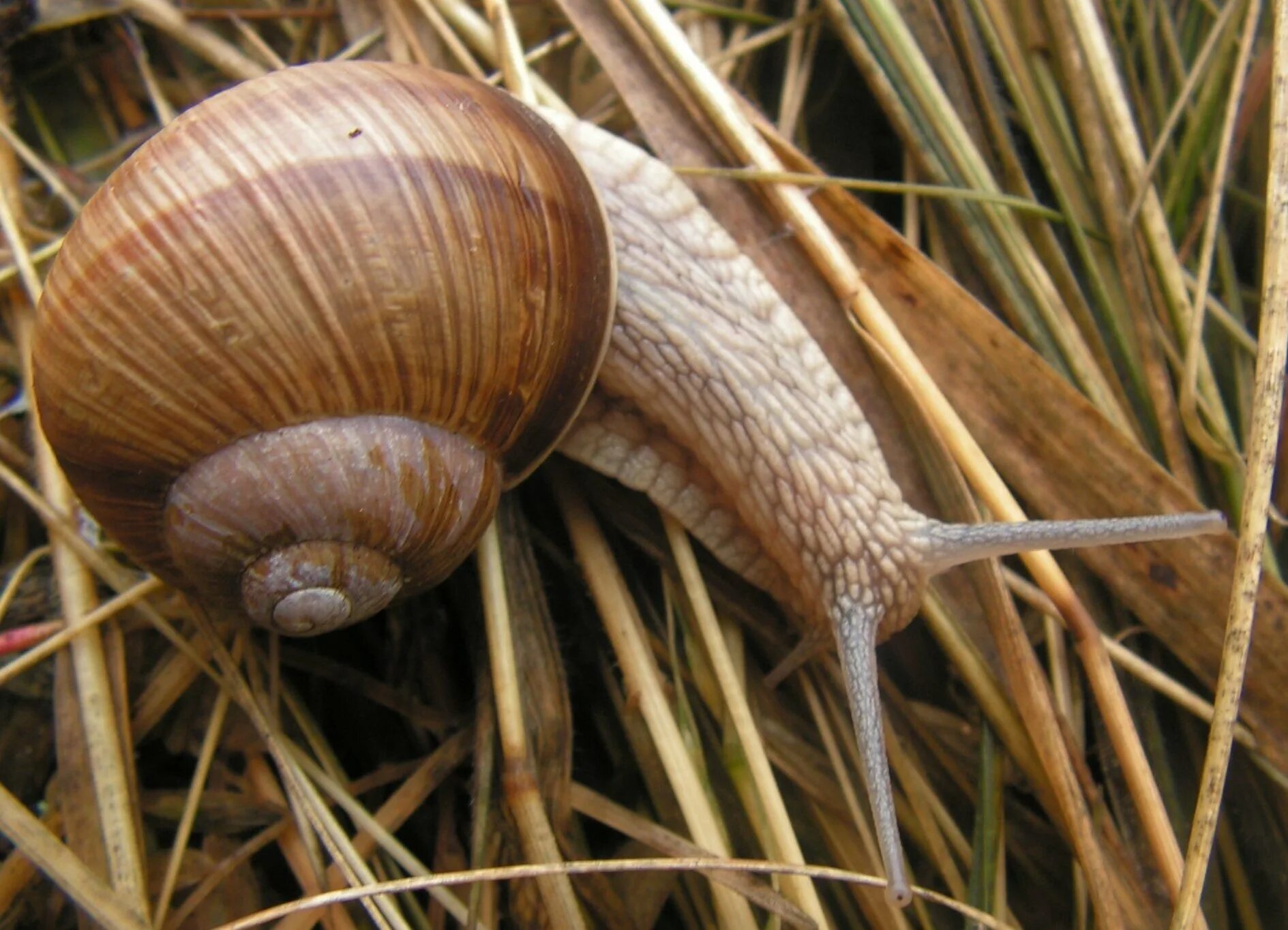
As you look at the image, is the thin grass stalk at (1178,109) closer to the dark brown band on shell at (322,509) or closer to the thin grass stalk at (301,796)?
the dark brown band on shell at (322,509)

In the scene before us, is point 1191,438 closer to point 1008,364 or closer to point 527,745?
point 1008,364

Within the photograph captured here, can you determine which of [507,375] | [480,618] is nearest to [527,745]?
[480,618]

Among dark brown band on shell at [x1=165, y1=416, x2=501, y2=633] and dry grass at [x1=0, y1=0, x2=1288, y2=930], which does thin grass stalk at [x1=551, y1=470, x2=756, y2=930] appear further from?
dark brown band on shell at [x1=165, y1=416, x2=501, y2=633]

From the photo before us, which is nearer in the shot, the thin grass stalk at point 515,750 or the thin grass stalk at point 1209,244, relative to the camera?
the thin grass stalk at point 515,750

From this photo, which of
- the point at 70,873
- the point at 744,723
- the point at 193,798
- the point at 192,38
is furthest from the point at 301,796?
the point at 192,38

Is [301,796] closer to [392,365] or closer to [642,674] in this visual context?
[642,674]

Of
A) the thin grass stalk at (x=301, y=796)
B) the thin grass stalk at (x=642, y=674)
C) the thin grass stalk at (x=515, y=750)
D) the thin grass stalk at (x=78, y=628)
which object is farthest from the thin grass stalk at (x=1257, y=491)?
the thin grass stalk at (x=78, y=628)
